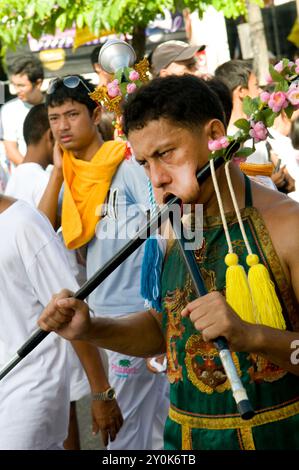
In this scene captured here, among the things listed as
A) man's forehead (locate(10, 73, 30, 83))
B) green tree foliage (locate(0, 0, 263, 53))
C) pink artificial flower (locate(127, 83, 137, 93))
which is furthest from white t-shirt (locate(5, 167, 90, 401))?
man's forehead (locate(10, 73, 30, 83))

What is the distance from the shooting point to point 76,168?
5703 mm

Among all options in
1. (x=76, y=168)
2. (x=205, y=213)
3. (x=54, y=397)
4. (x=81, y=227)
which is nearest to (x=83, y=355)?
(x=54, y=397)

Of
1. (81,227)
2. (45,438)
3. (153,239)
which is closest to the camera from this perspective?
(153,239)

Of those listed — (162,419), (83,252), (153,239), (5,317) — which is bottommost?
(162,419)

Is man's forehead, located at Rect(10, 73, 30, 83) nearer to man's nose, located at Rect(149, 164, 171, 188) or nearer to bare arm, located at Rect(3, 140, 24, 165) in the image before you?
bare arm, located at Rect(3, 140, 24, 165)

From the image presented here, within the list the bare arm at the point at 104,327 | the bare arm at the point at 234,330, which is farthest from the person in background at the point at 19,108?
the bare arm at the point at 234,330

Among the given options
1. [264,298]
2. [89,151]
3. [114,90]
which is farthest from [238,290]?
[89,151]

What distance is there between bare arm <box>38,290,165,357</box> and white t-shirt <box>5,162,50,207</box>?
2.95 meters

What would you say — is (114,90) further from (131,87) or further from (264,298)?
(264,298)

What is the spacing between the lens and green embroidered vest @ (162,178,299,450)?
286 cm

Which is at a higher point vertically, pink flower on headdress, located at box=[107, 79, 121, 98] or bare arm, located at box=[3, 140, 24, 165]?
pink flower on headdress, located at box=[107, 79, 121, 98]

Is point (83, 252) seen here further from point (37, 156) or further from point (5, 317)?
point (5, 317)

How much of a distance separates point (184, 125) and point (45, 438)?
152 centimetres

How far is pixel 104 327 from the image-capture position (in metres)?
3.20
